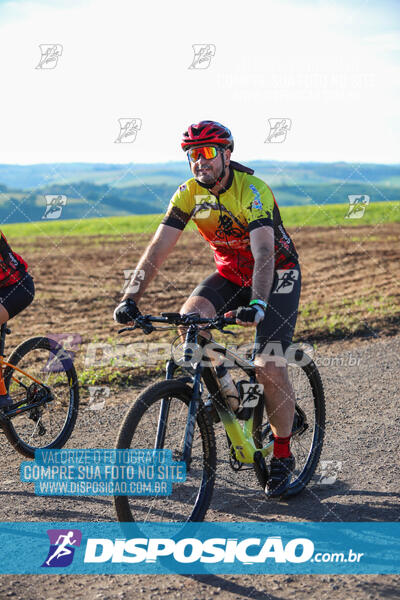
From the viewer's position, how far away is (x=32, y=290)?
5.72 metres

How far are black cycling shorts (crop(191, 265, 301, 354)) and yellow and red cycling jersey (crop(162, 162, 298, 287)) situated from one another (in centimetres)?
8

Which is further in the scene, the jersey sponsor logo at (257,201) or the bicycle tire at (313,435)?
the bicycle tire at (313,435)

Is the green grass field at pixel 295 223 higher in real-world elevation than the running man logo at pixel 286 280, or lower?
higher

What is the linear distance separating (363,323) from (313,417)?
547 cm

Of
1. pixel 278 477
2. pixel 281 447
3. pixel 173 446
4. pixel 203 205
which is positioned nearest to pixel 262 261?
pixel 203 205

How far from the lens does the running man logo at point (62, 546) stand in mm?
3979

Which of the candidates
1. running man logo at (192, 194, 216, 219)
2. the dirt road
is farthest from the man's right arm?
the dirt road

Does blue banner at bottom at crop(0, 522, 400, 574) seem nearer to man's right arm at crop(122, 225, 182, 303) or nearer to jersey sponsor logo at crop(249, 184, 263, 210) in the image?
man's right arm at crop(122, 225, 182, 303)

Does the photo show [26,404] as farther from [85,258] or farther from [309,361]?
[85,258]

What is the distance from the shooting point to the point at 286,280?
4902 mm

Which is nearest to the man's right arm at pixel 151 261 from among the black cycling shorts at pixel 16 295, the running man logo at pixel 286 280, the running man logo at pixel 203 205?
the running man logo at pixel 203 205

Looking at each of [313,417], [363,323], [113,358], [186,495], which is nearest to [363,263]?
[363,323]

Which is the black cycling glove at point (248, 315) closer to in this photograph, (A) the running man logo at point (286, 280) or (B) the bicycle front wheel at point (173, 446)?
(B) the bicycle front wheel at point (173, 446)

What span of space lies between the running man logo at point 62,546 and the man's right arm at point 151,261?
5.24 ft
